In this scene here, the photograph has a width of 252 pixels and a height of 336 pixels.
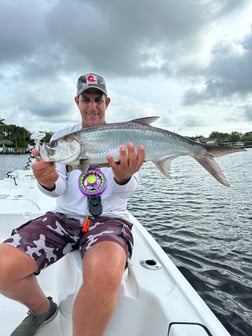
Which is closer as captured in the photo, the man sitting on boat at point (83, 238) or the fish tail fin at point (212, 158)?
the man sitting on boat at point (83, 238)

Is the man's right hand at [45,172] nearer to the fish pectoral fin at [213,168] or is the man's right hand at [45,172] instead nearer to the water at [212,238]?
the fish pectoral fin at [213,168]

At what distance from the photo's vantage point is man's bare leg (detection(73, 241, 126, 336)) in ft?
5.58

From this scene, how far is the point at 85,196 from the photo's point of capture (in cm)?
261

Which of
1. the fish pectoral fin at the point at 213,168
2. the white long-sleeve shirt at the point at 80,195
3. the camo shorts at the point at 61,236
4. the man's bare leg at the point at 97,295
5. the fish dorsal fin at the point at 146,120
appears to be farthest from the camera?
the white long-sleeve shirt at the point at 80,195

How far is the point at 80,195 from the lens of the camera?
2.63m

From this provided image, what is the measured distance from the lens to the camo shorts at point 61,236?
7.19 ft

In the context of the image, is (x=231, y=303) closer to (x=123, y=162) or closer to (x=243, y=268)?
(x=243, y=268)

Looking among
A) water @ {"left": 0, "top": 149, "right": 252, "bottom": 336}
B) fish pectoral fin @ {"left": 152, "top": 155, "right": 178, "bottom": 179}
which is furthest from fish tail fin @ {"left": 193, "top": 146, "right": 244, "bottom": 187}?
water @ {"left": 0, "top": 149, "right": 252, "bottom": 336}

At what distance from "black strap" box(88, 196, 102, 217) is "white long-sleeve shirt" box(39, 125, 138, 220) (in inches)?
2.2

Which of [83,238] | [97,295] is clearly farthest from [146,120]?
[97,295]

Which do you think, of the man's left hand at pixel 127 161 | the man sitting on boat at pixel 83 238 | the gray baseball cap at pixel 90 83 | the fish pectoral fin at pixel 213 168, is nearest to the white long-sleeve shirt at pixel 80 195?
the man sitting on boat at pixel 83 238

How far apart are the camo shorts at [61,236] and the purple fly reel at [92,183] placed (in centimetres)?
25

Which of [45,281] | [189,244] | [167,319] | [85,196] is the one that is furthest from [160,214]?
[167,319]

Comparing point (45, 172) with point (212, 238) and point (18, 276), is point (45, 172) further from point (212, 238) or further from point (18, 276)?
point (212, 238)
